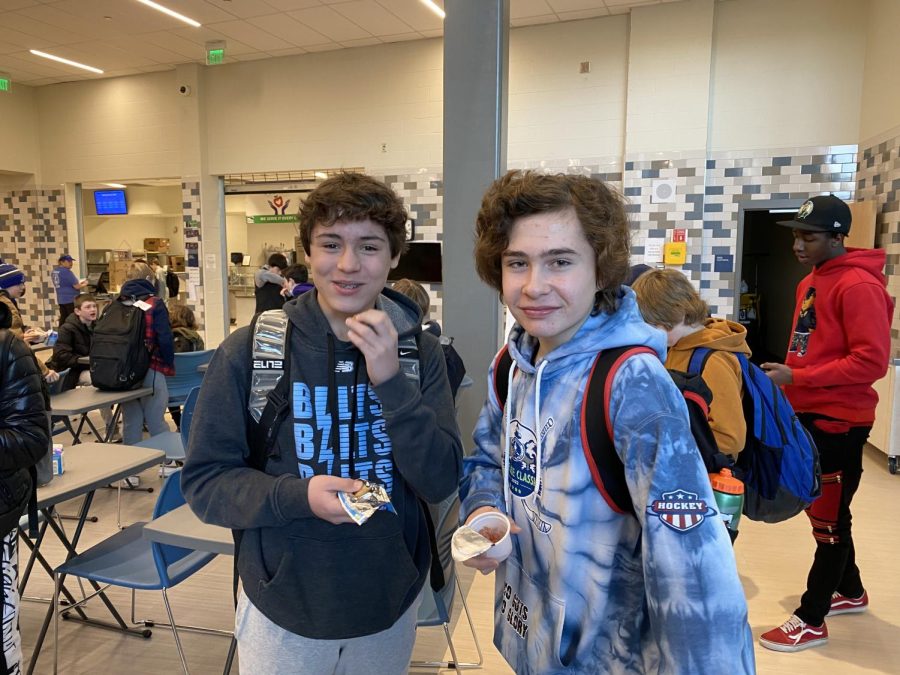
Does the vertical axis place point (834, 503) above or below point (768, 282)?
below

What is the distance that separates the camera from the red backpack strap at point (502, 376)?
3.87 feet

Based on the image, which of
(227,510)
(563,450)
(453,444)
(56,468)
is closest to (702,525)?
(563,450)

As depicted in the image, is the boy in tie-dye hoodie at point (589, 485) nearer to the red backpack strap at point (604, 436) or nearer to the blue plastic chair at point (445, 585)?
the red backpack strap at point (604, 436)

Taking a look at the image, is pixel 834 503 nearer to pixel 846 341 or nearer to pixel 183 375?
pixel 846 341

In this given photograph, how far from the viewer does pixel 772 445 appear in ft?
6.05

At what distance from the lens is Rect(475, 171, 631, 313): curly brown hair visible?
0.95 metres

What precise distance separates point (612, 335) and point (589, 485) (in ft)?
0.79

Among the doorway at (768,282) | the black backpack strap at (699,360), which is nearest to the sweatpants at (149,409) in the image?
the black backpack strap at (699,360)

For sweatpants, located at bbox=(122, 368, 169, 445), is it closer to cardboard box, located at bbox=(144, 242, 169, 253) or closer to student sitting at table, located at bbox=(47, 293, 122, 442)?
student sitting at table, located at bbox=(47, 293, 122, 442)

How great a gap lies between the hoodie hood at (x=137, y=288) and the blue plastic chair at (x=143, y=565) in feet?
8.07

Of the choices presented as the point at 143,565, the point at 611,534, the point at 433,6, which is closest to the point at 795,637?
the point at 611,534

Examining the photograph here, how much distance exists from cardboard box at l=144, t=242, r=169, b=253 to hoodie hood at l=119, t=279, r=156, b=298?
359 inches

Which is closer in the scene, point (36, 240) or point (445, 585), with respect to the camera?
point (445, 585)

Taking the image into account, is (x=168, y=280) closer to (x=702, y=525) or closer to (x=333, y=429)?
(x=333, y=429)
